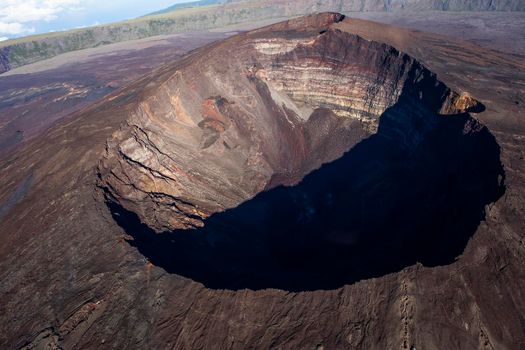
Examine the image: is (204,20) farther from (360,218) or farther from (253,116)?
(360,218)

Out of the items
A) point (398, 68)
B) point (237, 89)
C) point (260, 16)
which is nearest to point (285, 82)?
point (237, 89)

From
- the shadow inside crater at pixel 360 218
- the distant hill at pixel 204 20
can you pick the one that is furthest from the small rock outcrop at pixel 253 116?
the distant hill at pixel 204 20

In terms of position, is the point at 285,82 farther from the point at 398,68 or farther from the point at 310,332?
the point at 310,332

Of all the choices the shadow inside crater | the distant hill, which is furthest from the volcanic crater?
the distant hill

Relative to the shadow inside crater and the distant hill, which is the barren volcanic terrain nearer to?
the shadow inside crater

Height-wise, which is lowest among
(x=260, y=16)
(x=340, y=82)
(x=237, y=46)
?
(x=260, y=16)

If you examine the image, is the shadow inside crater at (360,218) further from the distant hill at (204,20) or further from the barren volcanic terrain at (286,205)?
the distant hill at (204,20)

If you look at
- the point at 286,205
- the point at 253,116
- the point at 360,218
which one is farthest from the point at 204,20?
the point at 360,218
